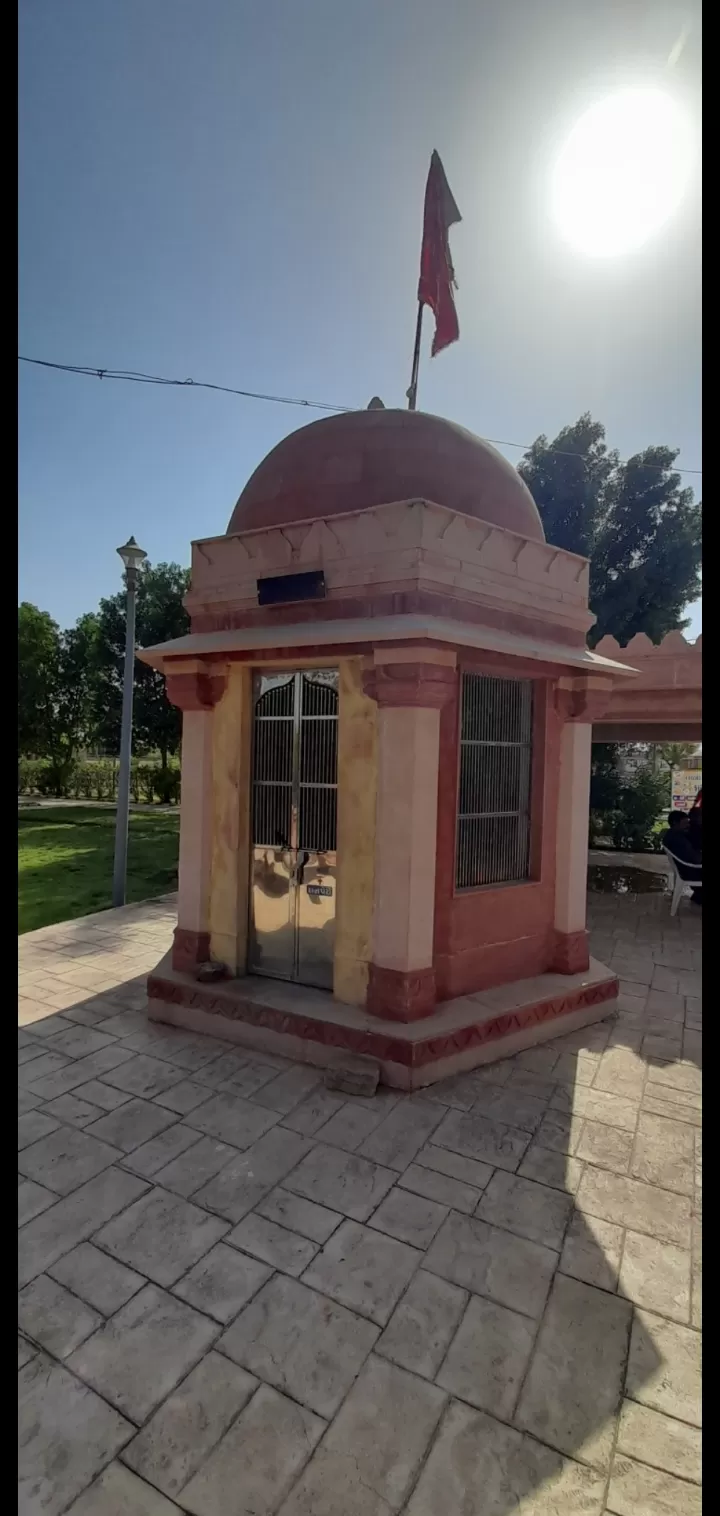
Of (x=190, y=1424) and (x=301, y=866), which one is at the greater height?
(x=301, y=866)

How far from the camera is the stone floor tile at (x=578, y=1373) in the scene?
8.09 ft

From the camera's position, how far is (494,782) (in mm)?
5992

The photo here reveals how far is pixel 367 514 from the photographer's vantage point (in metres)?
5.20

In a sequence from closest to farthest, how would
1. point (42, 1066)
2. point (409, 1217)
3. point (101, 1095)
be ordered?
point (409, 1217)
point (101, 1095)
point (42, 1066)

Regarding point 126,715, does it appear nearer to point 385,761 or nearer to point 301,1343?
point 385,761

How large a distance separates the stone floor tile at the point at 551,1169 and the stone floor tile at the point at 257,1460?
1823 millimetres

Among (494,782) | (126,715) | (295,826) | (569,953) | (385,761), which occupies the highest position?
(126,715)

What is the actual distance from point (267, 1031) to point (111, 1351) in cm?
262

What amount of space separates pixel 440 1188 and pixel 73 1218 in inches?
76.8

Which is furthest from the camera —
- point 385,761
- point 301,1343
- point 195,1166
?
point 385,761

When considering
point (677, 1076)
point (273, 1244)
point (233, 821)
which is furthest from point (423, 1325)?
point (233, 821)

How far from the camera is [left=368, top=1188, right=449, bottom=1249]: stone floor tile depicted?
3.41 metres

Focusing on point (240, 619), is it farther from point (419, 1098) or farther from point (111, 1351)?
point (111, 1351)
